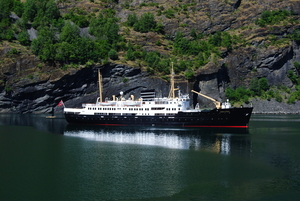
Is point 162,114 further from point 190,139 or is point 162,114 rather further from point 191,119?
point 190,139

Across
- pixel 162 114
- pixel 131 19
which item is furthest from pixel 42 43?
pixel 162 114

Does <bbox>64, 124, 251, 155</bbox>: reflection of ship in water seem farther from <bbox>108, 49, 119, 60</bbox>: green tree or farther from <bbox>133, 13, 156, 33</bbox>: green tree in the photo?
<bbox>133, 13, 156, 33</bbox>: green tree

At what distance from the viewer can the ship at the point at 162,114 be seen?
88125 mm

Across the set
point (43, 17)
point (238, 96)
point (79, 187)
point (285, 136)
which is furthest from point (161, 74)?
point (79, 187)

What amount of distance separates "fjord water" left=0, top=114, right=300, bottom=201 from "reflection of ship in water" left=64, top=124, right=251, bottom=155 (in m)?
0.19

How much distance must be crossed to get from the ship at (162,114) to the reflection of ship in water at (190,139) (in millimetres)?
4665

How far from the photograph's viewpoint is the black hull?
87625 millimetres

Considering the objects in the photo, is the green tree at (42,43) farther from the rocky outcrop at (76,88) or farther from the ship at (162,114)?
the ship at (162,114)

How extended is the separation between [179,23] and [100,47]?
Result: 60.5 m

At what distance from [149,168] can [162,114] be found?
49597 mm

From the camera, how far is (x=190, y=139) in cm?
6781

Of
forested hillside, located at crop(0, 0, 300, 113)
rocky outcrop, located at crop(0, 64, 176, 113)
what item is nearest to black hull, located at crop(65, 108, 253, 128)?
rocky outcrop, located at crop(0, 64, 176, 113)

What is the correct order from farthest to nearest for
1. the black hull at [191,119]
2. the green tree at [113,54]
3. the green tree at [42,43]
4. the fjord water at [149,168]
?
the green tree at [113,54]
the green tree at [42,43]
the black hull at [191,119]
the fjord water at [149,168]

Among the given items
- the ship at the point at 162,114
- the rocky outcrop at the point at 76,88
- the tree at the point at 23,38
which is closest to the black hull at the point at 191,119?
the ship at the point at 162,114
